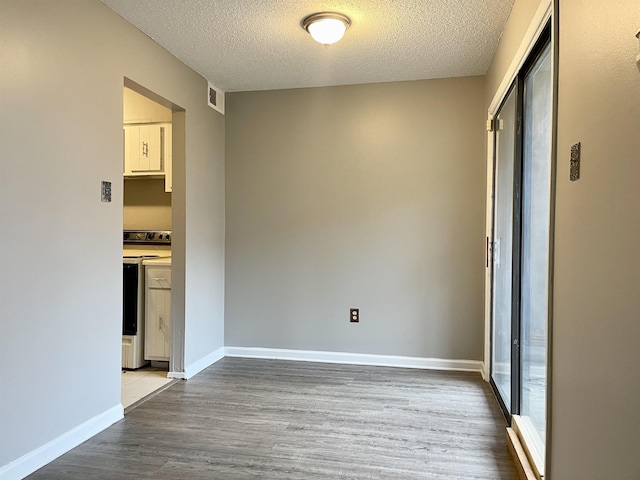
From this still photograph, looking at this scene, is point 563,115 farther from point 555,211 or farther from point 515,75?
point 515,75

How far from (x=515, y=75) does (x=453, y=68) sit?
114 centimetres

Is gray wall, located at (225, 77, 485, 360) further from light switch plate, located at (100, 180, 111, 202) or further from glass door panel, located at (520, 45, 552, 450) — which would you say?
light switch plate, located at (100, 180, 111, 202)

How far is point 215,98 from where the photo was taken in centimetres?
387

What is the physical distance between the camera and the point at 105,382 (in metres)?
2.58

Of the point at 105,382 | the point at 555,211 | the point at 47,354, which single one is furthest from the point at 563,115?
the point at 105,382

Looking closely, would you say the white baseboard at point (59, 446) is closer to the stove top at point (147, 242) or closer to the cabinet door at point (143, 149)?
the stove top at point (147, 242)

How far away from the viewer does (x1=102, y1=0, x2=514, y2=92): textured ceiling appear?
8.27ft

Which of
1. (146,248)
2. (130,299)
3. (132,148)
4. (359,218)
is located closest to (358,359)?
(359,218)

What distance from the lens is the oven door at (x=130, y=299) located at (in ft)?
11.8

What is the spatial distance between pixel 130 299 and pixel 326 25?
2536mm

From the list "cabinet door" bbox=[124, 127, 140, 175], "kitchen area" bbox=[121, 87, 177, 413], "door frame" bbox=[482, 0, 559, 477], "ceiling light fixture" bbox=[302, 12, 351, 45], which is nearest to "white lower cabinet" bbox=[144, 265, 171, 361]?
"kitchen area" bbox=[121, 87, 177, 413]

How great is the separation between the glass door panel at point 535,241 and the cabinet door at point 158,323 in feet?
8.46

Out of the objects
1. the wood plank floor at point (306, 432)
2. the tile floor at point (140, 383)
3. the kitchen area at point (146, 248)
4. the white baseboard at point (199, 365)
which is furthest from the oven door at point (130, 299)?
the wood plank floor at point (306, 432)

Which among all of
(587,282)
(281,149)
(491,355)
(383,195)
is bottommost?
(491,355)
